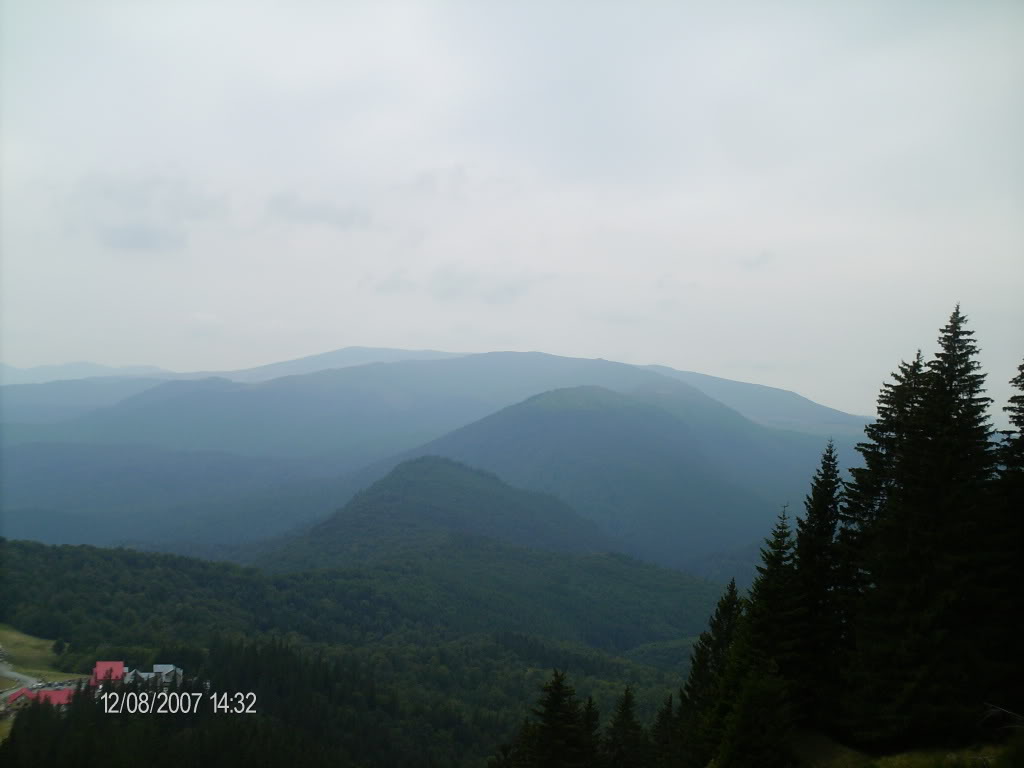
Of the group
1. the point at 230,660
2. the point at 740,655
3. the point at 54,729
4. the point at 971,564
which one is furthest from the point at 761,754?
the point at 230,660

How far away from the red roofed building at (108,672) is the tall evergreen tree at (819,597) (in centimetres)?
6914

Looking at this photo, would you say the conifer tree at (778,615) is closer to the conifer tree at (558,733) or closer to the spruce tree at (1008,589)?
the spruce tree at (1008,589)

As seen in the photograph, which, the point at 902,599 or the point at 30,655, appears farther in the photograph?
the point at 30,655

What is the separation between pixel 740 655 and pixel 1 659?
8535 cm

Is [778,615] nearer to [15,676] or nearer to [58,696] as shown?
[58,696]

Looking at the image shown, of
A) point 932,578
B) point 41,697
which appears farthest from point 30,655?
point 932,578

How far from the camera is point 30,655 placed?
256ft

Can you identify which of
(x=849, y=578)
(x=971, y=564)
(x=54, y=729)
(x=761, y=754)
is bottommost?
→ (x=54, y=729)

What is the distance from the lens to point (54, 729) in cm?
5306

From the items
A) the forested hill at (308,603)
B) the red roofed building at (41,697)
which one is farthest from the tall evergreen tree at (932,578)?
the forested hill at (308,603)

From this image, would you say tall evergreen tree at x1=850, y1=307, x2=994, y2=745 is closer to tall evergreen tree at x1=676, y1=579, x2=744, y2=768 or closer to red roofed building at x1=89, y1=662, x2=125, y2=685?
tall evergreen tree at x1=676, y1=579, x2=744, y2=768

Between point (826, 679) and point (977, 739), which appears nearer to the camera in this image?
point (977, 739)

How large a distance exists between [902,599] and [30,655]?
96664mm

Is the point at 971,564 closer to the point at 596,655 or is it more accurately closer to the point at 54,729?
the point at 54,729
